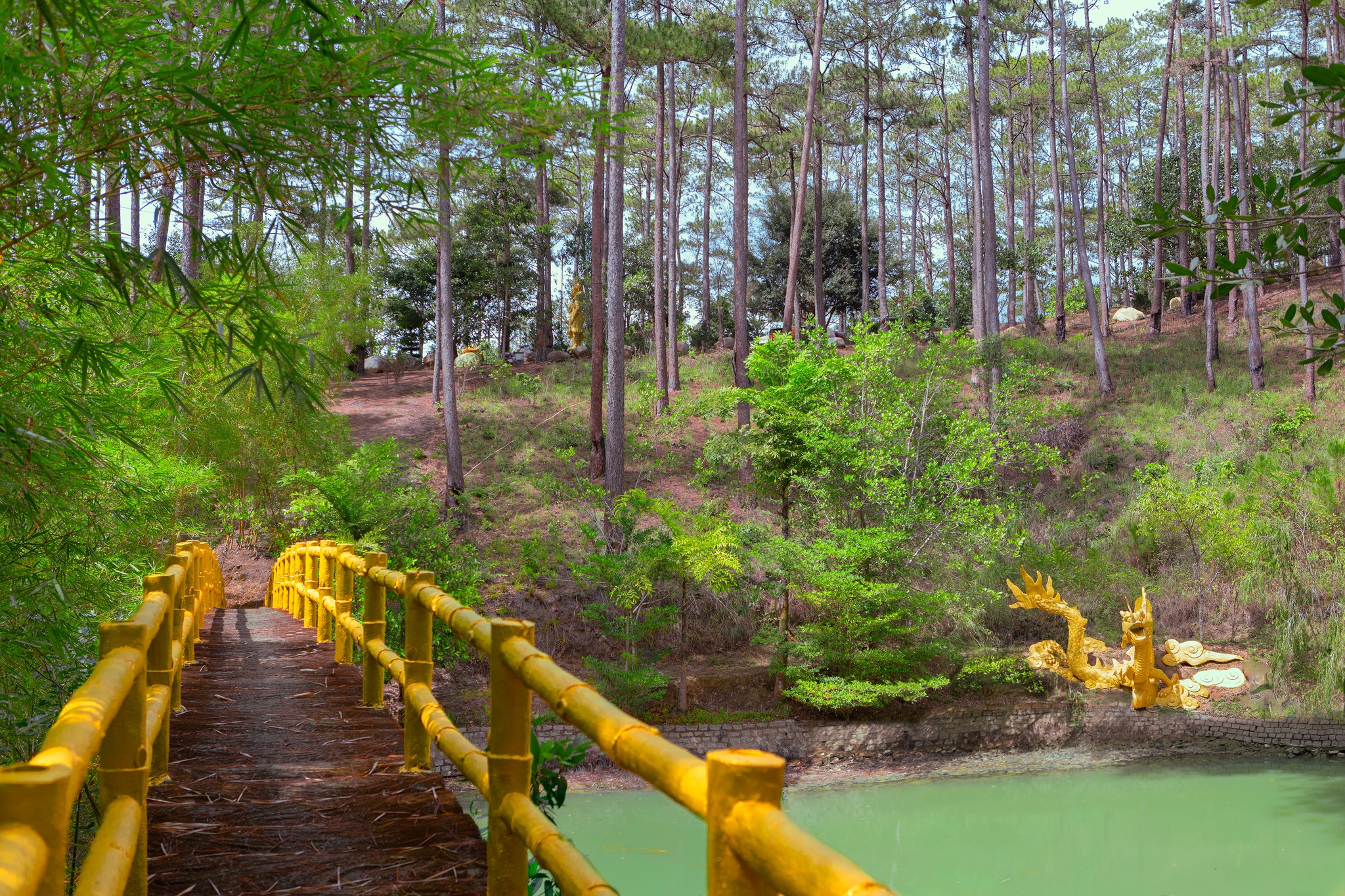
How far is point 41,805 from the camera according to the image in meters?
0.95

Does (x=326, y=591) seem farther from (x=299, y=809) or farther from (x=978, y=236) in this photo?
(x=978, y=236)

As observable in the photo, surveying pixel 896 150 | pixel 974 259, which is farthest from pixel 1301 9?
pixel 896 150

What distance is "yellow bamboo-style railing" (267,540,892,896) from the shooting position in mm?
963

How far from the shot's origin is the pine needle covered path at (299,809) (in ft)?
7.71

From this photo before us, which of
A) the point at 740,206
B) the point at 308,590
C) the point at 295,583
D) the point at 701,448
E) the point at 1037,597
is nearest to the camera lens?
the point at 308,590

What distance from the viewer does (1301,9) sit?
2005cm

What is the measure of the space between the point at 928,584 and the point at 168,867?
11753 millimetres

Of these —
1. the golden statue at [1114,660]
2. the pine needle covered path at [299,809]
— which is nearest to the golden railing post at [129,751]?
the pine needle covered path at [299,809]

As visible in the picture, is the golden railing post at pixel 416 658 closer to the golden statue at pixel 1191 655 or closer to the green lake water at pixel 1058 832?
the green lake water at pixel 1058 832

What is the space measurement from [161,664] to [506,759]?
128 centimetres

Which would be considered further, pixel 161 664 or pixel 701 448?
pixel 701 448

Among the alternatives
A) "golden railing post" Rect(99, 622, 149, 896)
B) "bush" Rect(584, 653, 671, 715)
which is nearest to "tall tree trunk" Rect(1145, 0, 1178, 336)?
"bush" Rect(584, 653, 671, 715)

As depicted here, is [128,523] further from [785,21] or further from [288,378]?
[785,21]

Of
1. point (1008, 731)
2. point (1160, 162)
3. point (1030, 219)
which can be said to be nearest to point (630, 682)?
point (1008, 731)
